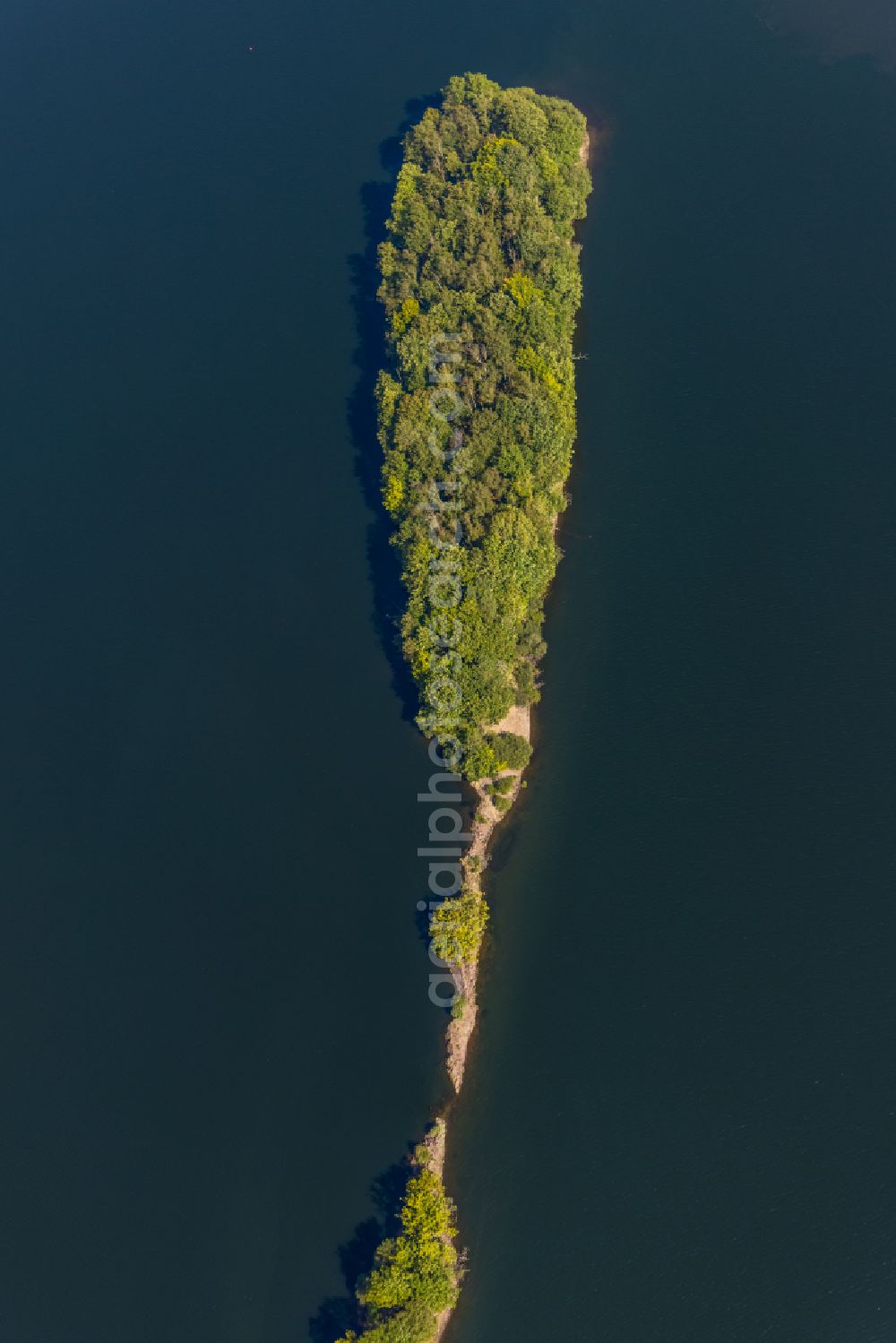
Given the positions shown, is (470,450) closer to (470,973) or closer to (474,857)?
(474,857)

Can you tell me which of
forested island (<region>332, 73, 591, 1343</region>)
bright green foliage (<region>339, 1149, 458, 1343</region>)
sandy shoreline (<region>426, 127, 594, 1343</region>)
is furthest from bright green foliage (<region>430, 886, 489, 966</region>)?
bright green foliage (<region>339, 1149, 458, 1343</region>)

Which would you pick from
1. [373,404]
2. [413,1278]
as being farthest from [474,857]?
[373,404]

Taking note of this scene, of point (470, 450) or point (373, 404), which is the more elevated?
point (373, 404)

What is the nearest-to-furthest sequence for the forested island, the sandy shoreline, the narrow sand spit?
the sandy shoreline, the forested island, the narrow sand spit

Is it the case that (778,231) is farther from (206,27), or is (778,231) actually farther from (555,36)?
(206,27)

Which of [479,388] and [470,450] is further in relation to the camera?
[479,388]

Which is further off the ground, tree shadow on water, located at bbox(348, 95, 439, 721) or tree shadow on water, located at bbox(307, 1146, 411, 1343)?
tree shadow on water, located at bbox(348, 95, 439, 721)

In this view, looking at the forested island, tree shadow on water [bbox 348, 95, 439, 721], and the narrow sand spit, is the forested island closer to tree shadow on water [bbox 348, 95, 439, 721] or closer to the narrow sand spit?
the narrow sand spit
